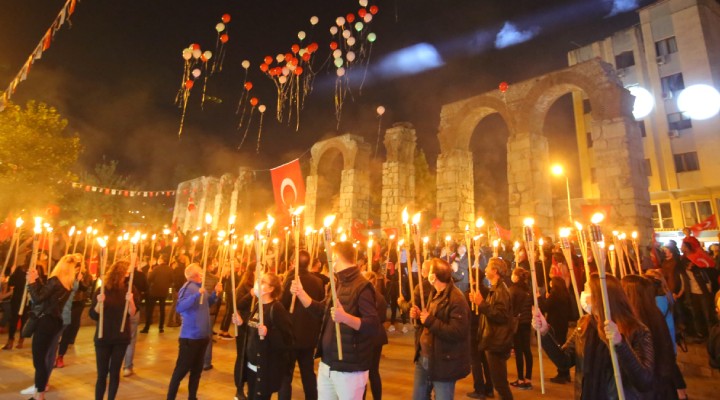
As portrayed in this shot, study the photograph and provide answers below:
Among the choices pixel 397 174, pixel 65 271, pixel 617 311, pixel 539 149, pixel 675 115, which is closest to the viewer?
pixel 617 311

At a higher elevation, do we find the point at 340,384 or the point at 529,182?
the point at 529,182

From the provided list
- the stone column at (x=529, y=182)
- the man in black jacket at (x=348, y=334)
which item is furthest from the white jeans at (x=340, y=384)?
the stone column at (x=529, y=182)

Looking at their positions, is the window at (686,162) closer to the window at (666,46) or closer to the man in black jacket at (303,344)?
the window at (666,46)

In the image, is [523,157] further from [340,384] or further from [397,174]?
[340,384]

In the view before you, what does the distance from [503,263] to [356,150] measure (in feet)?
57.9

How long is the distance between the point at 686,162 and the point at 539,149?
1742cm

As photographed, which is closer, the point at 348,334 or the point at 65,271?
the point at 348,334

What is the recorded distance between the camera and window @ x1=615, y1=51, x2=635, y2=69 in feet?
102

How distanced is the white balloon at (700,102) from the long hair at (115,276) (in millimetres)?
33663

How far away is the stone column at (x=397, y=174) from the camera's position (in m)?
20.7

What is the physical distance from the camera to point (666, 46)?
94.7 ft

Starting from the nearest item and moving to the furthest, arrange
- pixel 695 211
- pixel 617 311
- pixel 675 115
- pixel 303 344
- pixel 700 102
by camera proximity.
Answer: pixel 617 311 < pixel 303 344 < pixel 695 211 < pixel 700 102 < pixel 675 115

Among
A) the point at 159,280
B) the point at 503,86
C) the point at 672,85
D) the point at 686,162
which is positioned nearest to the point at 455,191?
the point at 503,86

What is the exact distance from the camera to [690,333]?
9344 millimetres
